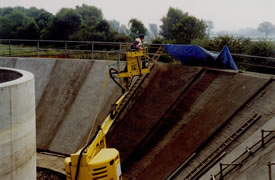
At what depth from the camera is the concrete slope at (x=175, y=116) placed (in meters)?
10.2

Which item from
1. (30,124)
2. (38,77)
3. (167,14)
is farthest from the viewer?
(167,14)

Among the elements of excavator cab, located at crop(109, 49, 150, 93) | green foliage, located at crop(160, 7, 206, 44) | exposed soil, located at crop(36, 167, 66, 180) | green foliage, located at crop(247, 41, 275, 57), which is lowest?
exposed soil, located at crop(36, 167, 66, 180)

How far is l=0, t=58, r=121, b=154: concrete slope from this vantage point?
1422cm

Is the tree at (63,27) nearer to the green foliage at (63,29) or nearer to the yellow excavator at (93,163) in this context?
the green foliage at (63,29)

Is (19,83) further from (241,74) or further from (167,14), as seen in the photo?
(167,14)

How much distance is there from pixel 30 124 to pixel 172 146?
16.2 ft

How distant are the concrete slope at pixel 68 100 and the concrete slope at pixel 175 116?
2.31 metres

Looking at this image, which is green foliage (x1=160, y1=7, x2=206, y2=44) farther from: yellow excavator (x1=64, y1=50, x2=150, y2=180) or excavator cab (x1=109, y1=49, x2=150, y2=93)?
yellow excavator (x1=64, y1=50, x2=150, y2=180)

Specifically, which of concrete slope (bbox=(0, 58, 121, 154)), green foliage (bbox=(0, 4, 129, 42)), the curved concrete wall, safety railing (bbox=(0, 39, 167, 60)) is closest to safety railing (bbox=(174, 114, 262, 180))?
the curved concrete wall

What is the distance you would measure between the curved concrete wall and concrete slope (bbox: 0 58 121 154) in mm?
5768

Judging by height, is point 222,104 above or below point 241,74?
below

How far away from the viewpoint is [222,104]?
10.8 m

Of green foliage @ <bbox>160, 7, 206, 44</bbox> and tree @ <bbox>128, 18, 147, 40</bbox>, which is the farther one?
tree @ <bbox>128, 18, 147, 40</bbox>

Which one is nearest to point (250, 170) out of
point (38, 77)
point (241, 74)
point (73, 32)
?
point (241, 74)
